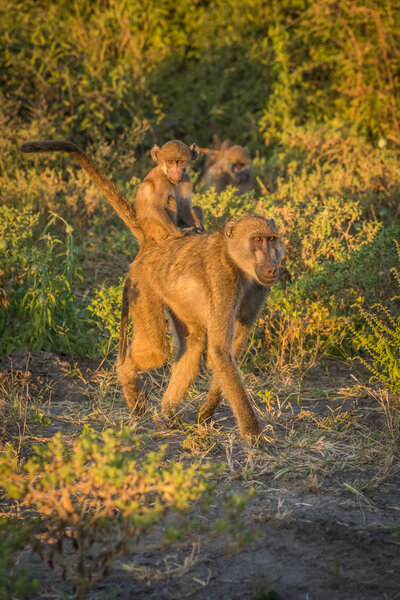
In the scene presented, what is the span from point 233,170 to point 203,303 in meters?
4.71

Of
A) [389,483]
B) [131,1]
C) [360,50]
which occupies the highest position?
[131,1]

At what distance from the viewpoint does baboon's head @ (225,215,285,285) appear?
349 cm

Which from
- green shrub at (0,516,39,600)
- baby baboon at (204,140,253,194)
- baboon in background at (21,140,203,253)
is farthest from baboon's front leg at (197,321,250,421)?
baby baboon at (204,140,253,194)

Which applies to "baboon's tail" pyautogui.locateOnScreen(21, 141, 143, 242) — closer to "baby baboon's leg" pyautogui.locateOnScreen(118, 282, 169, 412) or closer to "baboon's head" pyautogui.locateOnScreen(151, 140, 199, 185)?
"baboon's head" pyautogui.locateOnScreen(151, 140, 199, 185)

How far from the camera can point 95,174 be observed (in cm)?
436

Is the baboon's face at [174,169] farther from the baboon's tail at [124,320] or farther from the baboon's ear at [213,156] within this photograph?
the baboon's ear at [213,156]

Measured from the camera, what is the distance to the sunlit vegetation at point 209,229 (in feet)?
8.00

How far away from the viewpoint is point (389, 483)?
312 centimetres

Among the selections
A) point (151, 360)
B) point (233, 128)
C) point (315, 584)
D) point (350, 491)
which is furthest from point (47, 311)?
point (233, 128)

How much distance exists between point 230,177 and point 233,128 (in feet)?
5.35

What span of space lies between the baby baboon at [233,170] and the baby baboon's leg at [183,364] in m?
4.43

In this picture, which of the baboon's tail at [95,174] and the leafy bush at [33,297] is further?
the leafy bush at [33,297]

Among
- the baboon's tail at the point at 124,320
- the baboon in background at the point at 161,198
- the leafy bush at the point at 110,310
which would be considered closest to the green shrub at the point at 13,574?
the baboon's tail at the point at 124,320

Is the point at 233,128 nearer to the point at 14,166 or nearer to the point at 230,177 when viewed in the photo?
the point at 230,177
